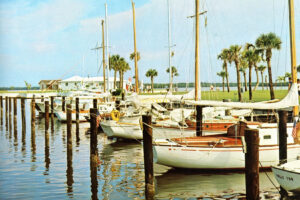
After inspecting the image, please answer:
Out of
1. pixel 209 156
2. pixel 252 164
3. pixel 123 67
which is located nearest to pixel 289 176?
pixel 252 164

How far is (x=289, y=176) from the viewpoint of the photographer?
520 inches

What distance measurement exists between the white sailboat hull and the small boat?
14.3 ft

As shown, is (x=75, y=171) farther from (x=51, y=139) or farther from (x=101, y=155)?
(x=51, y=139)

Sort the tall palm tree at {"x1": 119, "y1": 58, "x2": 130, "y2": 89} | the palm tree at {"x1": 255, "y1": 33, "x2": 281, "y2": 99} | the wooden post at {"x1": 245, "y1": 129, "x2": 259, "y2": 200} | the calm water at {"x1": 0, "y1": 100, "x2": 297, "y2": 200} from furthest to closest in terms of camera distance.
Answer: the tall palm tree at {"x1": 119, "y1": 58, "x2": 130, "y2": 89} < the palm tree at {"x1": 255, "y1": 33, "x2": 281, "y2": 99} < the calm water at {"x1": 0, "y1": 100, "x2": 297, "y2": 200} < the wooden post at {"x1": 245, "y1": 129, "x2": 259, "y2": 200}

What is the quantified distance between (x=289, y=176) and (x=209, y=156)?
5318mm

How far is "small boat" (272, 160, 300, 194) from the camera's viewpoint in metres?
13.0

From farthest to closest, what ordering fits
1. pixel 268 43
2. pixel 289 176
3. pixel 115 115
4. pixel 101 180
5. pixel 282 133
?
pixel 268 43 → pixel 115 115 → pixel 101 180 → pixel 282 133 → pixel 289 176

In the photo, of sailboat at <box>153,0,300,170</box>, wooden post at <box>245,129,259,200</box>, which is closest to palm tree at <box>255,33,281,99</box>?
sailboat at <box>153,0,300,170</box>

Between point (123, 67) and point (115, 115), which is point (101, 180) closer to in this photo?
point (115, 115)

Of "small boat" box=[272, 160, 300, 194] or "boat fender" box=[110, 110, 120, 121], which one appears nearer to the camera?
"small boat" box=[272, 160, 300, 194]

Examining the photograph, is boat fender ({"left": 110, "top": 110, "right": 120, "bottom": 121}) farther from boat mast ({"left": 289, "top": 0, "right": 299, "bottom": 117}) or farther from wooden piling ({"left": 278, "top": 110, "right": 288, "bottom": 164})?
wooden piling ({"left": 278, "top": 110, "right": 288, "bottom": 164})

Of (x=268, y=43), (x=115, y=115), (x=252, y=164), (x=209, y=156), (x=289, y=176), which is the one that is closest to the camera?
→ (x=252, y=164)

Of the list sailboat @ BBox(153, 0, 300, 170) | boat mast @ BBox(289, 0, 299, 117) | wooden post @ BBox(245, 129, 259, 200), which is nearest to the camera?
wooden post @ BBox(245, 129, 259, 200)

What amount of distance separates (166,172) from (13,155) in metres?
11.3
